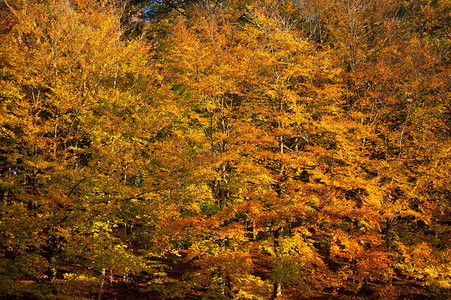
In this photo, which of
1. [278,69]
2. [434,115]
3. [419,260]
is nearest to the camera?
[419,260]

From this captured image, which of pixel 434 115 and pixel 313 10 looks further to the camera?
pixel 313 10

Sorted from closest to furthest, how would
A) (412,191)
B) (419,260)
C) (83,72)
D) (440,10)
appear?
(419,260)
(412,191)
(83,72)
(440,10)

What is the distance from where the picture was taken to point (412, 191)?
528 inches

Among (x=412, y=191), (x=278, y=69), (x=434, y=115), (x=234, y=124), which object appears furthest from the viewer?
(x=434, y=115)

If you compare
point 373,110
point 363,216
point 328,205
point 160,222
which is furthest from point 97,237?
point 373,110

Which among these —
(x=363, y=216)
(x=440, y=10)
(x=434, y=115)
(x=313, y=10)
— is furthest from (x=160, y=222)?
(x=440, y=10)

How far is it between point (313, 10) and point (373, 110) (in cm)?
987

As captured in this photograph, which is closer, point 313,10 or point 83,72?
point 83,72

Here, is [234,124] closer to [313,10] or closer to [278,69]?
[278,69]

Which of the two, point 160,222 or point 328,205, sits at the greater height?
point 328,205

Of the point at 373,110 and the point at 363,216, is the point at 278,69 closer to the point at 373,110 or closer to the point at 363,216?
the point at 373,110

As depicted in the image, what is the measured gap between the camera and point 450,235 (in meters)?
16.8

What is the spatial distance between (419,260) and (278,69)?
37.0ft

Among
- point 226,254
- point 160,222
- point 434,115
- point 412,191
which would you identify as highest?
point 434,115
